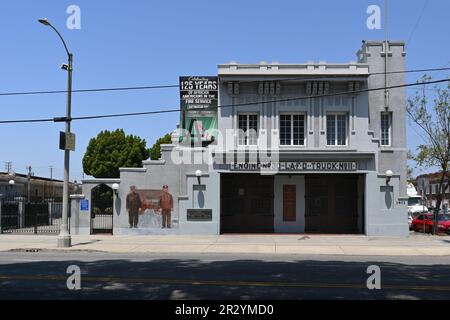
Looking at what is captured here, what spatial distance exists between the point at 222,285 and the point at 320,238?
15.9 metres

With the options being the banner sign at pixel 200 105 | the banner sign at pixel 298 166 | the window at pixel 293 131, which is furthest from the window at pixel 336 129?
the banner sign at pixel 200 105

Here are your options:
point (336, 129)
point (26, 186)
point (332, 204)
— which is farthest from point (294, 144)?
point (26, 186)

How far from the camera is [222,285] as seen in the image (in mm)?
10914

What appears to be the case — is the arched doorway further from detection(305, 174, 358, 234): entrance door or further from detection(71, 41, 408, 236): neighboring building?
detection(305, 174, 358, 234): entrance door

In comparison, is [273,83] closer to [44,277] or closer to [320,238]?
[320,238]

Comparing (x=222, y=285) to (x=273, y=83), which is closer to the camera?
(x=222, y=285)

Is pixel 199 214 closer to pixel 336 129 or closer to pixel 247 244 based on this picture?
pixel 247 244

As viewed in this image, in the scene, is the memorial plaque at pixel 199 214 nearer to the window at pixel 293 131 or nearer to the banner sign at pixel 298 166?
the banner sign at pixel 298 166

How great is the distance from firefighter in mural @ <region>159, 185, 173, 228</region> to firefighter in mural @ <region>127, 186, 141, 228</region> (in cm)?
122

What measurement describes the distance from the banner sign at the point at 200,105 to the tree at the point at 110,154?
37.3 metres

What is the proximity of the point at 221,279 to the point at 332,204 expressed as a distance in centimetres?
1848

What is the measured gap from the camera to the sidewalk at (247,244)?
66.5 ft

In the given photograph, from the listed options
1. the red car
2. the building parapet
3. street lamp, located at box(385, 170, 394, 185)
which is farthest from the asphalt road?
the red car
